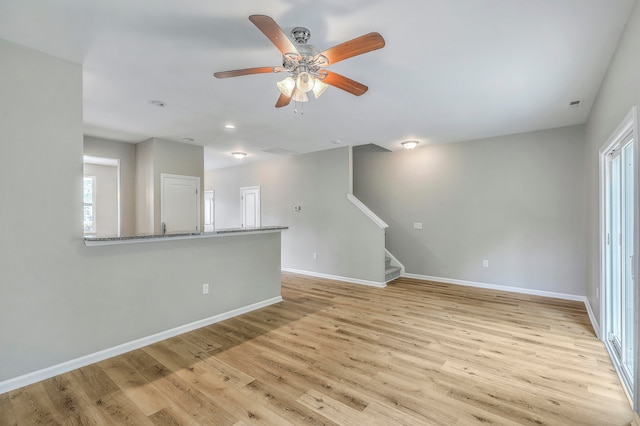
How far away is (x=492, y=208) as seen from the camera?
507 cm

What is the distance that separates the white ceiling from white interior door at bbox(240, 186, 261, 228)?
126 inches

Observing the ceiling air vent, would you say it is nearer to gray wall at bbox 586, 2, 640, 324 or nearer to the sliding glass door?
gray wall at bbox 586, 2, 640, 324

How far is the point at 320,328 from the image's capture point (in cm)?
340

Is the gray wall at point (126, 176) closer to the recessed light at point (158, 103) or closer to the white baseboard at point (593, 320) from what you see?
the recessed light at point (158, 103)

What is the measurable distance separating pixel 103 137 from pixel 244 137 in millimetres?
2519

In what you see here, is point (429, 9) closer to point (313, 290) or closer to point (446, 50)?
point (446, 50)

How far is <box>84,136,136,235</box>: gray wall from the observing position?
17.6 ft

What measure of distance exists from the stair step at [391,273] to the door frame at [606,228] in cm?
298

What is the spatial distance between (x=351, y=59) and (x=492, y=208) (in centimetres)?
395

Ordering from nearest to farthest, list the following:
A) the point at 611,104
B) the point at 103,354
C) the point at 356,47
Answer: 1. the point at 356,47
2. the point at 611,104
3. the point at 103,354

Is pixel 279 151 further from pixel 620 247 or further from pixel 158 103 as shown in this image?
pixel 620 247

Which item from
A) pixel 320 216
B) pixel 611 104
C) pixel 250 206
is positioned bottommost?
pixel 320 216

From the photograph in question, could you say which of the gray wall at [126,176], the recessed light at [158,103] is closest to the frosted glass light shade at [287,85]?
the recessed light at [158,103]

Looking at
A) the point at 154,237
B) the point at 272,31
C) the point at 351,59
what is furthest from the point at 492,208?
the point at 154,237
